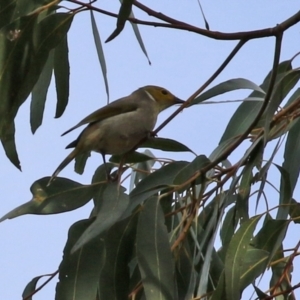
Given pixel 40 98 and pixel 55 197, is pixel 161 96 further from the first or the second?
pixel 55 197

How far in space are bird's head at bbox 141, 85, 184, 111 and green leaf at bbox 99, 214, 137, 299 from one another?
802 mm

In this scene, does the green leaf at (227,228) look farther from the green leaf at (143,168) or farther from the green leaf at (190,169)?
the green leaf at (190,169)

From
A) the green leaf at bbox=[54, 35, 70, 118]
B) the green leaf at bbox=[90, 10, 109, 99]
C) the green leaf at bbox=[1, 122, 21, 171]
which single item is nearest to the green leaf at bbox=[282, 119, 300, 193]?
the green leaf at bbox=[90, 10, 109, 99]

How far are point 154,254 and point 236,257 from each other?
0.24m

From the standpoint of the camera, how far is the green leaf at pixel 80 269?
2098mm

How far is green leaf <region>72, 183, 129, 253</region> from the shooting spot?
1916 millimetres

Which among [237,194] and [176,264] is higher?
[237,194]

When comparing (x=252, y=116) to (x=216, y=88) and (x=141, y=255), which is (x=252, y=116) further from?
(x=141, y=255)

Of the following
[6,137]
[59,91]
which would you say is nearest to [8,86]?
[6,137]

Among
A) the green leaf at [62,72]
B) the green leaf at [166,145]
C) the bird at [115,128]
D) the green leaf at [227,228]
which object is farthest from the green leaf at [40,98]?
the green leaf at [227,228]

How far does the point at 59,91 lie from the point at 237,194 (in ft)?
2.28

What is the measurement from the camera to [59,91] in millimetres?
2629

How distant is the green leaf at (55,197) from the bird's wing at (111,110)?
293mm

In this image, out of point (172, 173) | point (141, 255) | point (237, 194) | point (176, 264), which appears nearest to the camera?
point (141, 255)
